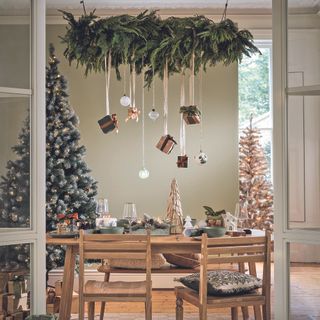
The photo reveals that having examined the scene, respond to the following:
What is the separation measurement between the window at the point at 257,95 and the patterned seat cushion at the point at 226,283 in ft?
16.7

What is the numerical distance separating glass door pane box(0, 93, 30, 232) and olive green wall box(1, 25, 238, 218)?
4.17m

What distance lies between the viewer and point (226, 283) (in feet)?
13.1

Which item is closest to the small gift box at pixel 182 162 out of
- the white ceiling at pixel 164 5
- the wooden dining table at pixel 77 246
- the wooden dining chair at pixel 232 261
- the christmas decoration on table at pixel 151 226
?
the christmas decoration on table at pixel 151 226

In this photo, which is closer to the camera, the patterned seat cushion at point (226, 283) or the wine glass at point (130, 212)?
the patterned seat cushion at point (226, 283)

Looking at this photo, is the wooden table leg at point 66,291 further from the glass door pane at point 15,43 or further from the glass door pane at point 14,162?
the glass door pane at point 15,43

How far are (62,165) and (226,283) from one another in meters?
3.08

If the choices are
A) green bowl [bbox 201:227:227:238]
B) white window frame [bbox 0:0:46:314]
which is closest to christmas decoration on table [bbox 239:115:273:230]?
green bowl [bbox 201:227:227:238]

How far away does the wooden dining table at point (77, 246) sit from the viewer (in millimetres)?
4266

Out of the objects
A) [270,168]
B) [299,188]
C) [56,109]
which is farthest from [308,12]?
[270,168]

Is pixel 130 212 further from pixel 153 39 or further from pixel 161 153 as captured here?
pixel 161 153

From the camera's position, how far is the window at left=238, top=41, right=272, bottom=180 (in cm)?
900

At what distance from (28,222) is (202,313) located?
1329 mm

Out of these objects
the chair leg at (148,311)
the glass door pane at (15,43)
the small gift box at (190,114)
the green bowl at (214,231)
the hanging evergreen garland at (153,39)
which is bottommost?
the chair leg at (148,311)

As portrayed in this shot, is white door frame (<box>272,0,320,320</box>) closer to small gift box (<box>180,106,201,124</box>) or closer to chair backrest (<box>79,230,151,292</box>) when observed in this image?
chair backrest (<box>79,230,151,292</box>)
